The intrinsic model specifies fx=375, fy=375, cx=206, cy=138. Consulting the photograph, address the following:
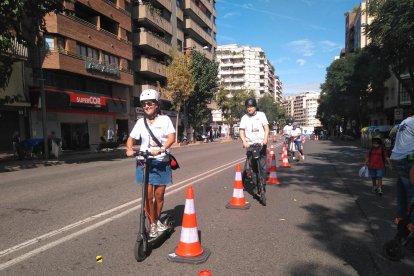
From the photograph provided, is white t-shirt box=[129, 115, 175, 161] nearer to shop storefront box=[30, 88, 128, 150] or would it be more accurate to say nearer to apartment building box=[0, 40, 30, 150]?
apartment building box=[0, 40, 30, 150]

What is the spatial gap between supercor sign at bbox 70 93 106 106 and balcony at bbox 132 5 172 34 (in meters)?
11.9

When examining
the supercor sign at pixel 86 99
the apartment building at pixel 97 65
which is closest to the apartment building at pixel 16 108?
the apartment building at pixel 97 65

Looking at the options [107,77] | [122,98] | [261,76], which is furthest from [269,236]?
[261,76]

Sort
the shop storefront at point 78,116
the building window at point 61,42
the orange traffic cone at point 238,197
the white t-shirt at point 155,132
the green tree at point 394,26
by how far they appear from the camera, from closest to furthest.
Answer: the white t-shirt at point 155,132 < the orange traffic cone at point 238,197 < the green tree at point 394,26 < the shop storefront at point 78,116 < the building window at point 61,42

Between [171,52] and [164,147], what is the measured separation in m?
37.9

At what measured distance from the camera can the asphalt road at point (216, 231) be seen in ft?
13.1

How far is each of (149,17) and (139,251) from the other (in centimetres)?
3809

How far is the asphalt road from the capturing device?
4008 mm

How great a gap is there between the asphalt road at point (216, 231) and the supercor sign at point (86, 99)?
1857 cm

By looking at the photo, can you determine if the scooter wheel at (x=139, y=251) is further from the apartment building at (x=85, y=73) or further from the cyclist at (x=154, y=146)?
the apartment building at (x=85, y=73)

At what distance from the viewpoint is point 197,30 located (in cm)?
5559

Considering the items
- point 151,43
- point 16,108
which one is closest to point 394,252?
point 16,108

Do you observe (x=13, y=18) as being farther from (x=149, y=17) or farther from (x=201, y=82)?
(x=201, y=82)

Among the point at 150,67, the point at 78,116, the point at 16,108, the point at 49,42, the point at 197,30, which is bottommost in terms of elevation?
the point at 78,116
